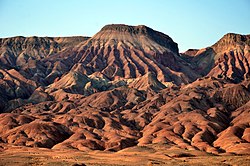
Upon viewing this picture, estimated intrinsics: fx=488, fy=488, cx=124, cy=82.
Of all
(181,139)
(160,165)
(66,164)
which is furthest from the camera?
(181,139)

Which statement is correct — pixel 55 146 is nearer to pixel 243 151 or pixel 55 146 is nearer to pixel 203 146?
pixel 203 146

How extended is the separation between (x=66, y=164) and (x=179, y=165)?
23.8 m

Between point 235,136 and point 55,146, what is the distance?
70.8m

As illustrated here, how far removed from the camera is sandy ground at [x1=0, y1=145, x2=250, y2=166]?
104875 mm

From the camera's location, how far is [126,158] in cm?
12775

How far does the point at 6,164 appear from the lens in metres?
96.8

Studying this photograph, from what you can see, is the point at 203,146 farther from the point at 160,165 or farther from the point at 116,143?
the point at 160,165

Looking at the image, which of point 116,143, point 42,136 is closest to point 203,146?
point 116,143

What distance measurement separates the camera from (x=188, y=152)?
14825 centimetres

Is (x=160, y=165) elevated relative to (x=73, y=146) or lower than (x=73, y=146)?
elevated

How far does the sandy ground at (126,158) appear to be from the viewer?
105m

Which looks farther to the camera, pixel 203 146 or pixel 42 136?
pixel 42 136

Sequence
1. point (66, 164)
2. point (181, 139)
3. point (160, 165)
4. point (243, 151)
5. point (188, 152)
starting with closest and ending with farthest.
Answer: point (66, 164)
point (160, 165)
point (188, 152)
point (243, 151)
point (181, 139)

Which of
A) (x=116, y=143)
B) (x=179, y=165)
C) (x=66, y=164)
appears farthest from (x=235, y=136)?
(x=66, y=164)
